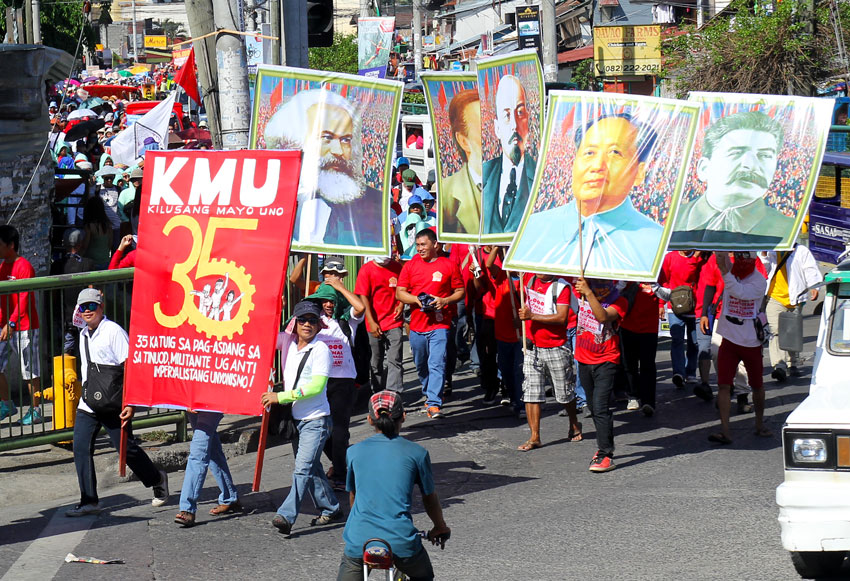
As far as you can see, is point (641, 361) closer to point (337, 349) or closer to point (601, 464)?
point (601, 464)

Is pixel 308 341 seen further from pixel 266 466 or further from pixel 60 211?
pixel 60 211

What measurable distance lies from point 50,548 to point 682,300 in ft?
A: 21.6

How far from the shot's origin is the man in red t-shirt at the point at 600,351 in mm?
9453

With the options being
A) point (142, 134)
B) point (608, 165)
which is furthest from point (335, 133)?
point (142, 134)

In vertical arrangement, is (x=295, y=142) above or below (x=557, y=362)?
above

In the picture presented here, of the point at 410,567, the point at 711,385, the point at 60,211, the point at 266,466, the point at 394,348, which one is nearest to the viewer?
the point at 410,567

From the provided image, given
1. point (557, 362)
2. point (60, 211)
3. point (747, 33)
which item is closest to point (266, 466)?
point (557, 362)

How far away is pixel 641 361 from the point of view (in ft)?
38.0

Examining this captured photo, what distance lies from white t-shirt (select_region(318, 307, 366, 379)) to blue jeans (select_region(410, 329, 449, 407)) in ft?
7.50

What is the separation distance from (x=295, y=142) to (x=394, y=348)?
9.34 ft

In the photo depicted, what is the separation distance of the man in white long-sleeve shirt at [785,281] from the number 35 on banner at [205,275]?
6077 millimetres

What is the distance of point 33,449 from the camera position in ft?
34.9

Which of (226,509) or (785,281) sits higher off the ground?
(785,281)

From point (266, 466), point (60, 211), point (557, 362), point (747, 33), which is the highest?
point (747, 33)
